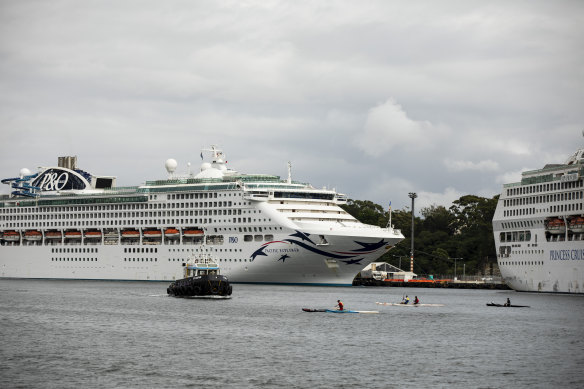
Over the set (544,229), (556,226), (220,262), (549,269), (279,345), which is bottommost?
(279,345)

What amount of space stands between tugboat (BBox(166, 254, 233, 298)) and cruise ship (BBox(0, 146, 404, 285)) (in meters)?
17.5

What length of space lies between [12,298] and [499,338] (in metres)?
50.2

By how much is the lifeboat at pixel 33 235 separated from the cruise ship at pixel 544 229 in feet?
228

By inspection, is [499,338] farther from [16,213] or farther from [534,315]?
[16,213]

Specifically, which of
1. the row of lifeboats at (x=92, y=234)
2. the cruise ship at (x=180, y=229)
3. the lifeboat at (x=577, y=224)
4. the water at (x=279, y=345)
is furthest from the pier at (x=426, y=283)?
the water at (x=279, y=345)

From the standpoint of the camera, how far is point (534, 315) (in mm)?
74688

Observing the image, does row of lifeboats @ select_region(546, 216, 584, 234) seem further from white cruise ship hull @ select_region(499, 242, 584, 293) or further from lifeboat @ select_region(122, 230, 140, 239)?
lifeboat @ select_region(122, 230, 140, 239)

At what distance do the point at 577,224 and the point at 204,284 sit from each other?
124ft

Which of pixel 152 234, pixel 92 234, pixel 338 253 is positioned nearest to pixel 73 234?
pixel 92 234

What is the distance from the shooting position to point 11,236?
145m

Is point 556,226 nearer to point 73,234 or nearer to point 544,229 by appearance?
point 544,229

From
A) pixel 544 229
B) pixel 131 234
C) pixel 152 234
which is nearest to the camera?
pixel 544 229

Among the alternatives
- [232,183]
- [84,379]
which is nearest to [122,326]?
[84,379]

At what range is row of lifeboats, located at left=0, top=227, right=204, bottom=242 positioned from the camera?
123 m
